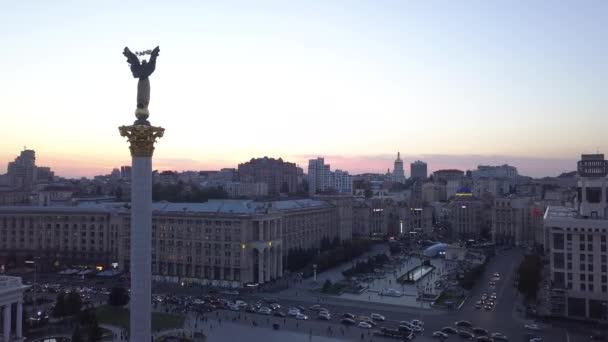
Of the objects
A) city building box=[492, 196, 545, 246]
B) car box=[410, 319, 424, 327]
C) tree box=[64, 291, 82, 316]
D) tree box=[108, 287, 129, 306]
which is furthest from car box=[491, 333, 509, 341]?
city building box=[492, 196, 545, 246]

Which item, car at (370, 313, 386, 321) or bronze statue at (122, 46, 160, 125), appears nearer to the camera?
bronze statue at (122, 46, 160, 125)

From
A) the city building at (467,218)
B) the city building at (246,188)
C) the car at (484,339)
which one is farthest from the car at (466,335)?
the city building at (246,188)

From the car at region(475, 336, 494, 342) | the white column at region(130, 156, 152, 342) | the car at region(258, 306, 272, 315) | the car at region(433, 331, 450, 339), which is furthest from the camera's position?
the car at region(258, 306, 272, 315)

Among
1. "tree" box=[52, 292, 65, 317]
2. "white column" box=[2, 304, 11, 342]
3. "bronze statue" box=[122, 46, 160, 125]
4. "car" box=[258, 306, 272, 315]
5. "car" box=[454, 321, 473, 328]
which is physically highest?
"bronze statue" box=[122, 46, 160, 125]

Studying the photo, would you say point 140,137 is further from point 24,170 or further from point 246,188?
point 24,170

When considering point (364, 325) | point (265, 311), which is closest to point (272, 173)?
point (265, 311)

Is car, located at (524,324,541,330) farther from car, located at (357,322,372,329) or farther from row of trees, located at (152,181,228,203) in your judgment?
row of trees, located at (152,181,228,203)

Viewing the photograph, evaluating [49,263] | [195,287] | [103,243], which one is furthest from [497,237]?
[49,263]
